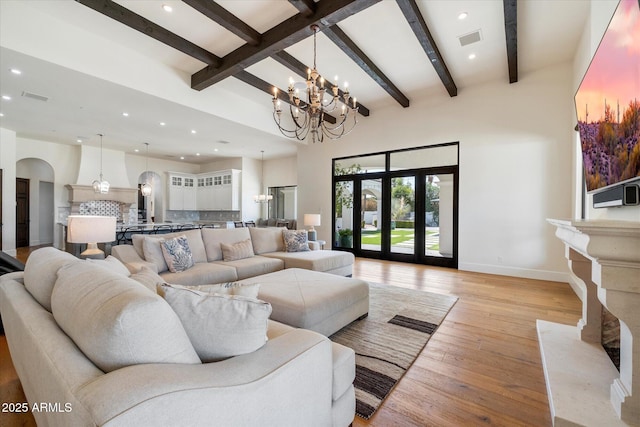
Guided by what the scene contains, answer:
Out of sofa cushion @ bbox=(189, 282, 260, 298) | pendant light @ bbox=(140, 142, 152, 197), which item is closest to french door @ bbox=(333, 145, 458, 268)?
sofa cushion @ bbox=(189, 282, 260, 298)

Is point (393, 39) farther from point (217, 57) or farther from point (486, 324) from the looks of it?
point (486, 324)

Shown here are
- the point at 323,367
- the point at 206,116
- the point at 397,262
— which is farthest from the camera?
the point at 397,262

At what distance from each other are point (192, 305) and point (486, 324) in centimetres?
292

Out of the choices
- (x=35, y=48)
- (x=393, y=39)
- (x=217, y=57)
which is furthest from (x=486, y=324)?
(x=35, y=48)

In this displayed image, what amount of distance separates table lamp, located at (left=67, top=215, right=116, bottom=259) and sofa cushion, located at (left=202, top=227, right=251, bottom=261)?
4.10 ft

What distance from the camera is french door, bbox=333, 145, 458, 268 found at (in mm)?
5500

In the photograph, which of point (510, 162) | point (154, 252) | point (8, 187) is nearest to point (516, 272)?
point (510, 162)

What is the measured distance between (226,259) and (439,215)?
4.19 meters

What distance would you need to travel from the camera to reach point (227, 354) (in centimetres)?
102

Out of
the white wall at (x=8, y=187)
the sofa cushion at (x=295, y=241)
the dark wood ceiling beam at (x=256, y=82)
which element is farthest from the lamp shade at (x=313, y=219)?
the white wall at (x=8, y=187)

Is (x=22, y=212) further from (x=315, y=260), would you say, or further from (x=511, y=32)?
(x=511, y=32)

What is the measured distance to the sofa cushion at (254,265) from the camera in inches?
135

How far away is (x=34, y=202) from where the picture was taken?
26.8 ft

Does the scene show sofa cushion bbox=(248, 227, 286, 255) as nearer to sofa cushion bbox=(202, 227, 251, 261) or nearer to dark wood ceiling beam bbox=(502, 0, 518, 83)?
sofa cushion bbox=(202, 227, 251, 261)
